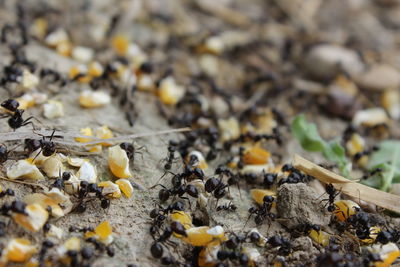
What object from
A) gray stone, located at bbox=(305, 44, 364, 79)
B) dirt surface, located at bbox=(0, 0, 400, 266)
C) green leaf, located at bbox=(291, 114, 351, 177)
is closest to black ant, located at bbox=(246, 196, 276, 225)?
dirt surface, located at bbox=(0, 0, 400, 266)

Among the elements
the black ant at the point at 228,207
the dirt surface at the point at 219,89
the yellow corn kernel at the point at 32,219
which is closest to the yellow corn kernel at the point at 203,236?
the dirt surface at the point at 219,89

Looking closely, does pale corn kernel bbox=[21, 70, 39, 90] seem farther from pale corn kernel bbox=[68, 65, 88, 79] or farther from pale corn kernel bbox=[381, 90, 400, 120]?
pale corn kernel bbox=[381, 90, 400, 120]

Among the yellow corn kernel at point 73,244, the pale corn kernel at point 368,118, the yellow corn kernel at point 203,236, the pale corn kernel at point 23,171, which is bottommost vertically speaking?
the pale corn kernel at point 368,118

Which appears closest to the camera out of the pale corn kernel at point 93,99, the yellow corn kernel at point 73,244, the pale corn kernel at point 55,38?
the yellow corn kernel at point 73,244

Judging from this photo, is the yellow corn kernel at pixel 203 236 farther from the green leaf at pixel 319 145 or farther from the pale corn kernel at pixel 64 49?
the pale corn kernel at pixel 64 49

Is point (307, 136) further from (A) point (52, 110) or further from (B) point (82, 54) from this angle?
(B) point (82, 54)

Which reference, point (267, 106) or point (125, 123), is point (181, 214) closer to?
point (125, 123)

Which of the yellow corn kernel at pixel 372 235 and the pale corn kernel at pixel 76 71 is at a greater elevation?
the pale corn kernel at pixel 76 71
